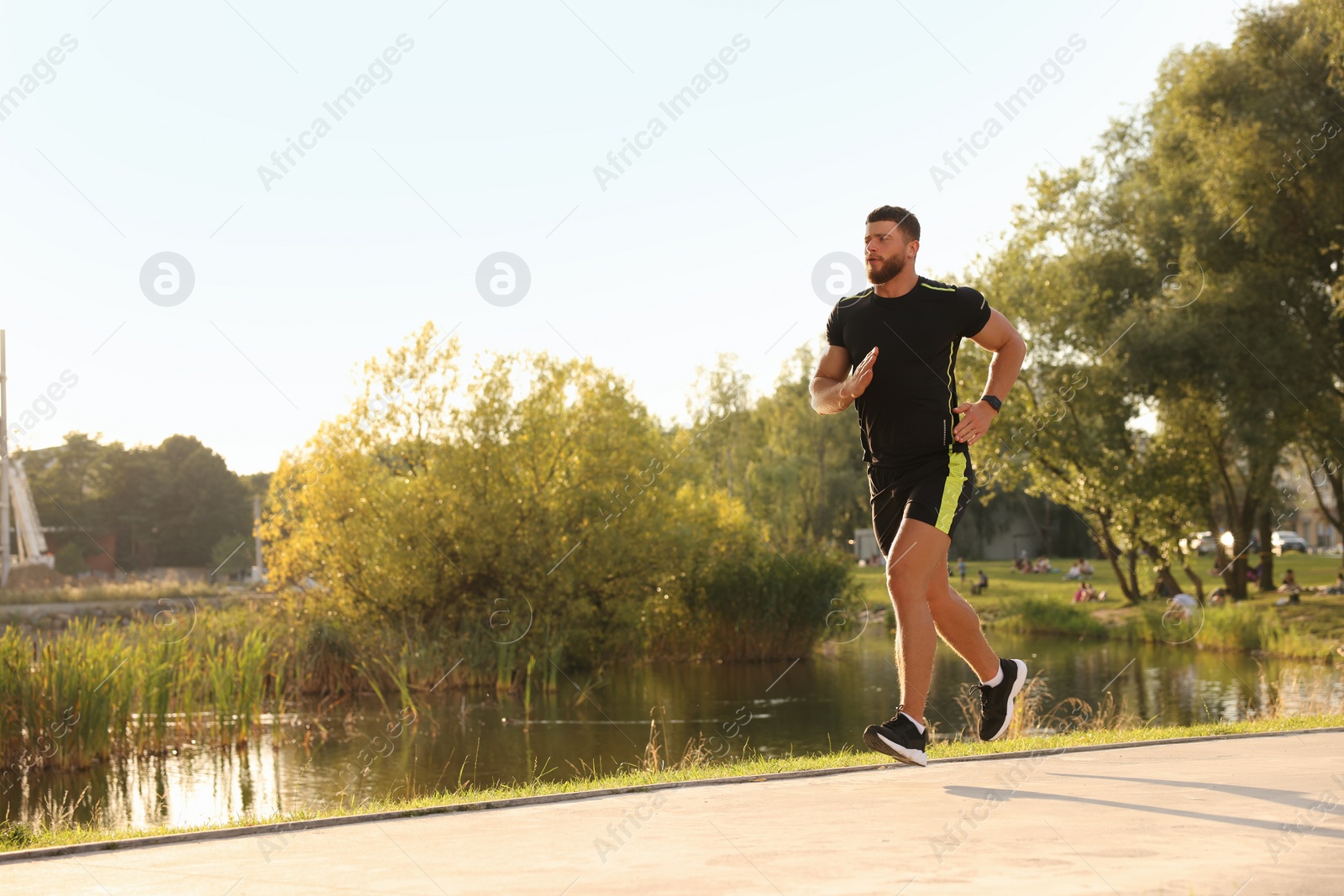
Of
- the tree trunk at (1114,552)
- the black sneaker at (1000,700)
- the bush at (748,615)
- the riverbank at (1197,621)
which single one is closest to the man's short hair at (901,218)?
the black sneaker at (1000,700)

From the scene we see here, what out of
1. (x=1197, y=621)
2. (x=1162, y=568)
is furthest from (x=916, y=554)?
(x=1162, y=568)

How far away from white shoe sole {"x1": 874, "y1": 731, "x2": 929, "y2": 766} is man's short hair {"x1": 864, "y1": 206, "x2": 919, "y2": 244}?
212cm

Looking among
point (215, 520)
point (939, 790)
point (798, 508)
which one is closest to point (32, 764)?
point (939, 790)

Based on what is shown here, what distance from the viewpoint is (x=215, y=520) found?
235 feet

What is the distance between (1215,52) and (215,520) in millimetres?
58868

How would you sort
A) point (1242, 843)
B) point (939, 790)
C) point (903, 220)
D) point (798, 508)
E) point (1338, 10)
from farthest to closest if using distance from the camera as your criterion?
1. point (798, 508)
2. point (1338, 10)
3. point (903, 220)
4. point (939, 790)
5. point (1242, 843)

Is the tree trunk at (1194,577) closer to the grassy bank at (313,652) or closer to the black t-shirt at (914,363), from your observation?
the grassy bank at (313,652)

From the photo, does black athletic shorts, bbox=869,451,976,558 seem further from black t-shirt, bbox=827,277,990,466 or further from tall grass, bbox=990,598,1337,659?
tall grass, bbox=990,598,1337,659

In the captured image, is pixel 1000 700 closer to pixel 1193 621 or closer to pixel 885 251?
pixel 885 251

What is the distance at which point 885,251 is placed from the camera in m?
5.50

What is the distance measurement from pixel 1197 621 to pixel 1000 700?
86.9ft

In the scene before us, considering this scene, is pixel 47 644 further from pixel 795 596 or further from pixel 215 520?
pixel 215 520

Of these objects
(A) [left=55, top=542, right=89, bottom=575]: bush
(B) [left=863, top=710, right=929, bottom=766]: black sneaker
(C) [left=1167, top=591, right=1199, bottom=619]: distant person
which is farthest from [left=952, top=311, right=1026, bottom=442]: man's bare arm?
(A) [left=55, top=542, right=89, bottom=575]: bush

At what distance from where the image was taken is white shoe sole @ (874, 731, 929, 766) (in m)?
5.24
